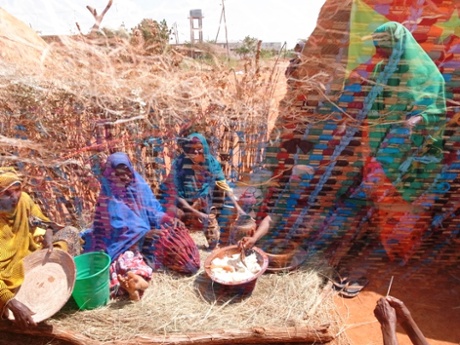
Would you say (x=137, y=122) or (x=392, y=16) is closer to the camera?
(x=392, y=16)

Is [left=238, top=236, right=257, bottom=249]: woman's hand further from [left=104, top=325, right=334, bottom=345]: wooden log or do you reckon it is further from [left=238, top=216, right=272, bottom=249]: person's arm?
[left=104, top=325, right=334, bottom=345]: wooden log

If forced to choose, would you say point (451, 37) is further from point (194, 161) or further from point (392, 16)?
point (194, 161)

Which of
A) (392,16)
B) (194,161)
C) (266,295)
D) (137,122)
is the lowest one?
(266,295)

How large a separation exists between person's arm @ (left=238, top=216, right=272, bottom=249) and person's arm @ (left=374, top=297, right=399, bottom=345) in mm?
1200

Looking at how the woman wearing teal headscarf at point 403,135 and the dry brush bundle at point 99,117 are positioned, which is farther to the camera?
the dry brush bundle at point 99,117

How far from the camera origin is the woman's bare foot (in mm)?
2539

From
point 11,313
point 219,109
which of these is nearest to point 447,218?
point 219,109

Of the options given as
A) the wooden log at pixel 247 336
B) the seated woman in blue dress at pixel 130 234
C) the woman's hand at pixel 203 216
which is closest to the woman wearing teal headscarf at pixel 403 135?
the wooden log at pixel 247 336

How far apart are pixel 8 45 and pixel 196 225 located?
190 inches

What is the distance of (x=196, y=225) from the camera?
3.34 m

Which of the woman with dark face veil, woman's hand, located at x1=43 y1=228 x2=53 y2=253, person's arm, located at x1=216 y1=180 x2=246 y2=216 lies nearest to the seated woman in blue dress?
the woman with dark face veil

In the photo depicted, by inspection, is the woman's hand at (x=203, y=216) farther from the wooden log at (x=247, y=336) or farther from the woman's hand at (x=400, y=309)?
the woman's hand at (x=400, y=309)

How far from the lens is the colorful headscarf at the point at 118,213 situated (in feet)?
9.00

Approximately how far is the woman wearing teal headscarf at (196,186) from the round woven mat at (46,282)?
1023 mm
